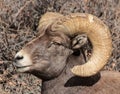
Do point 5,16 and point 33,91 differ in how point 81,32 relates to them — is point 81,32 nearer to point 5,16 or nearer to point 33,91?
point 33,91

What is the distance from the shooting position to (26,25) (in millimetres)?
12000

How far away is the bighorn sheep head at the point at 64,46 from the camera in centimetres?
732

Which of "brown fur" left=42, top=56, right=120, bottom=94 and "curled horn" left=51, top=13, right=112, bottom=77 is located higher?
"curled horn" left=51, top=13, right=112, bottom=77

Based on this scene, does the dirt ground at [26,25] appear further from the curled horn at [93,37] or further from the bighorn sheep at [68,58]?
the curled horn at [93,37]

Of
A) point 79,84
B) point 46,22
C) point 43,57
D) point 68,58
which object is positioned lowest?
point 79,84

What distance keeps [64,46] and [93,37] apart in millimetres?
534

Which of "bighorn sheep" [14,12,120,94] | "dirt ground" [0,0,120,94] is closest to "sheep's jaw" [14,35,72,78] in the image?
"bighorn sheep" [14,12,120,94]

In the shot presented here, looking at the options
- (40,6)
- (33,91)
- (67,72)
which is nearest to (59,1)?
(40,6)

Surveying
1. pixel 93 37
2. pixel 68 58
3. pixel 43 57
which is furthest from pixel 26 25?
pixel 93 37

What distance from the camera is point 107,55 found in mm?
7348

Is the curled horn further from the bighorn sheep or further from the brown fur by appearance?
the brown fur

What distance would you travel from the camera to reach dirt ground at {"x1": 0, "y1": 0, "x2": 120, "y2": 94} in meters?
11.1

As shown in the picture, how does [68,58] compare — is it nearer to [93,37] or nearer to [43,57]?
[43,57]

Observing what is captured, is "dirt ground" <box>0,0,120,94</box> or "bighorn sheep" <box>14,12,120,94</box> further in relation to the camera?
"dirt ground" <box>0,0,120,94</box>
